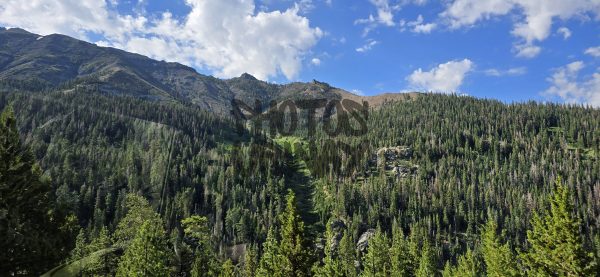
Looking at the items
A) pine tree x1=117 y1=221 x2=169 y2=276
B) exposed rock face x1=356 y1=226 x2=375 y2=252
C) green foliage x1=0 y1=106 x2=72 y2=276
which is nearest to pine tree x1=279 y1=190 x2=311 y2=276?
green foliage x1=0 y1=106 x2=72 y2=276

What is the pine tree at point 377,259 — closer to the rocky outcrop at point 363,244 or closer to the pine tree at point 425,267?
the pine tree at point 425,267

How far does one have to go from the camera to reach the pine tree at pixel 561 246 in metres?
29.5

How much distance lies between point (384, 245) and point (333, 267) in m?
34.8

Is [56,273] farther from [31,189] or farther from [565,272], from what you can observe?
[565,272]

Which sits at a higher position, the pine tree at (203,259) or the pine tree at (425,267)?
the pine tree at (425,267)

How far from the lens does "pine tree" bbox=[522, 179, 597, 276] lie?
2947 centimetres

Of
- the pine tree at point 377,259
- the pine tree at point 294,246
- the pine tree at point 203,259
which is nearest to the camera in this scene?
the pine tree at point 294,246

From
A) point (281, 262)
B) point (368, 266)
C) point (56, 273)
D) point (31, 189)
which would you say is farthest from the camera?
point (368, 266)

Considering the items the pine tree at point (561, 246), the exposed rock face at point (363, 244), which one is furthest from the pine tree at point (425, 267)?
the exposed rock face at point (363, 244)

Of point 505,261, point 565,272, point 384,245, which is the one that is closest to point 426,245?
point 384,245

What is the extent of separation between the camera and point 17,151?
2595cm

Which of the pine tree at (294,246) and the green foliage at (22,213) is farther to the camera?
the pine tree at (294,246)

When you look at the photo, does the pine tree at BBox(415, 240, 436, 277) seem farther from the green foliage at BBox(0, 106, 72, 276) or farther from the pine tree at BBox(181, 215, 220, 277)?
the green foliage at BBox(0, 106, 72, 276)

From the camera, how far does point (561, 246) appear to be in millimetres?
30109
